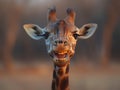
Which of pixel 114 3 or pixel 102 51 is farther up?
pixel 114 3

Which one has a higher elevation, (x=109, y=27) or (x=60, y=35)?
(x=60, y=35)

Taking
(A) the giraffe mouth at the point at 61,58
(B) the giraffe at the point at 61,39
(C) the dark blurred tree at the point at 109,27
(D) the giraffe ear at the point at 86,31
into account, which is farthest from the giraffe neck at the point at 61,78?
(C) the dark blurred tree at the point at 109,27

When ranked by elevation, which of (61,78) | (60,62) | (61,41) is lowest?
(61,78)

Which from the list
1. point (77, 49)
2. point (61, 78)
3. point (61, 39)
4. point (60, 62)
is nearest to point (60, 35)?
point (61, 39)

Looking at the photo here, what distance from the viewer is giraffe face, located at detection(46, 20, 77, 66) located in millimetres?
2795

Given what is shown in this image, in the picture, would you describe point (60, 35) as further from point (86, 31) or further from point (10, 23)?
point (10, 23)

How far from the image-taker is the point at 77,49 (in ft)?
16.4

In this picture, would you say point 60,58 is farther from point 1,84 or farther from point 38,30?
point 1,84

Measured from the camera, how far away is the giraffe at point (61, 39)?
2.81m

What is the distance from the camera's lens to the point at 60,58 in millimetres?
2807

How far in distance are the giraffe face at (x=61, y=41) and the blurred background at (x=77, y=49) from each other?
179 cm

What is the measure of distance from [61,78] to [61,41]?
0.87 ft

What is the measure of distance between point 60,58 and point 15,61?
2.29 m

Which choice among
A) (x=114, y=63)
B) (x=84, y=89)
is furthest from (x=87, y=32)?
(x=114, y=63)
